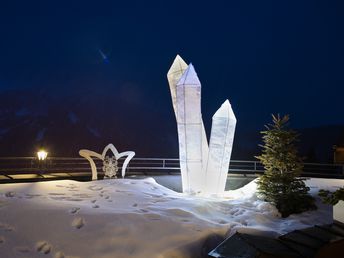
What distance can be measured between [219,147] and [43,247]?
7515 mm

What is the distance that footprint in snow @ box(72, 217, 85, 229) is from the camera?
6.78 meters

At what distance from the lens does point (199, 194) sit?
1225 cm

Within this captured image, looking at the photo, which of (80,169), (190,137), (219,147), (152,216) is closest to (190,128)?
(190,137)

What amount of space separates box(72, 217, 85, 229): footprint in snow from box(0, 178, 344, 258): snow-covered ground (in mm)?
20

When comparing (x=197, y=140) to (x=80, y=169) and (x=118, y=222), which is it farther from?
(x=80, y=169)

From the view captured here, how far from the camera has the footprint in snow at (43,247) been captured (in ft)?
19.9

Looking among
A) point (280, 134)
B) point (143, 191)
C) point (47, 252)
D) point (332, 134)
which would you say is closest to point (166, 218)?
point (47, 252)

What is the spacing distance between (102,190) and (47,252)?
13.1 feet

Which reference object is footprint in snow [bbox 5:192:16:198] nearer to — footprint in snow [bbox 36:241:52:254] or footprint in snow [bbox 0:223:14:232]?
footprint in snow [bbox 0:223:14:232]

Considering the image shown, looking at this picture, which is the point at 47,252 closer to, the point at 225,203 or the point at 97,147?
the point at 225,203

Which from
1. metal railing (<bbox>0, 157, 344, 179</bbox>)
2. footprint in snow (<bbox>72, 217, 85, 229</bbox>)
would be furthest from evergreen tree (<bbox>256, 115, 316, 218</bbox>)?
footprint in snow (<bbox>72, 217, 85, 229</bbox>)

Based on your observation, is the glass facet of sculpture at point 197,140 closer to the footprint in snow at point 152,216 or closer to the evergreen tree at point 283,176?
the evergreen tree at point 283,176

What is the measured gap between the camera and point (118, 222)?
6.91 m

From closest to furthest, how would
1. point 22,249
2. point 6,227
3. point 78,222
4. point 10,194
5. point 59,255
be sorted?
1. point 59,255
2. point 22,249
3. point 6,227
4. point 78,222
5. point 10,194
